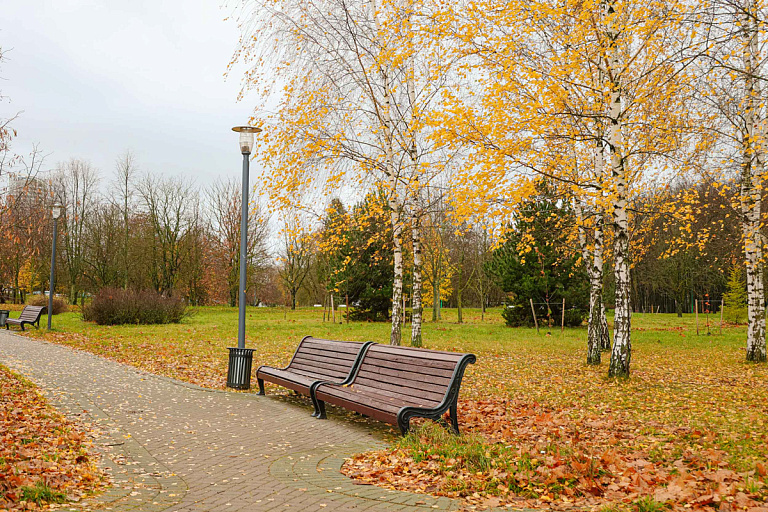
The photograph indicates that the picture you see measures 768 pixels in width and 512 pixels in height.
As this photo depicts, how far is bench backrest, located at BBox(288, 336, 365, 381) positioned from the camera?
7750 mm

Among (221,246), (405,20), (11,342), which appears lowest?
(11,342)

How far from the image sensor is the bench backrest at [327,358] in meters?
7.75

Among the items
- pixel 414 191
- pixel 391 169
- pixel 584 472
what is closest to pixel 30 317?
pixel 391 169

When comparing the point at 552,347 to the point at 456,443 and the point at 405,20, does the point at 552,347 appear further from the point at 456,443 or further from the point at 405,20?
the point at 456,443

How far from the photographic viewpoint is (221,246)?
132 feet

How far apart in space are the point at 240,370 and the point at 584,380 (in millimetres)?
5624

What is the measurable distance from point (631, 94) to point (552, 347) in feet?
25.1

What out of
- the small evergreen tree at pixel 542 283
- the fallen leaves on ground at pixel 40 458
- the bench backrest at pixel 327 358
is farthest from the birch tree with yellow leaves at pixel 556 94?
the small evergreen tree at pixel 542 283

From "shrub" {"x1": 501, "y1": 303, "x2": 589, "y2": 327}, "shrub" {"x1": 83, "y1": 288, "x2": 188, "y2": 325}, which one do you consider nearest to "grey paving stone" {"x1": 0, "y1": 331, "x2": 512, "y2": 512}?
"shrub" {"x1": 83, "y1": 288, "x2": 188, "y2": 325}

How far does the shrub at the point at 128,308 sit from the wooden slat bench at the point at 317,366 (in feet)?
52.4

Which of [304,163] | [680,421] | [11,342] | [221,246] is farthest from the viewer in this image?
[221,246]

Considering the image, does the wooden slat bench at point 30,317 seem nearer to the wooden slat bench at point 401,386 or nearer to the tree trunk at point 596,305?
the wooden slat bench at point 401,386

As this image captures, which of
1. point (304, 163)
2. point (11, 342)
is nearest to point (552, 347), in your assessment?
point (304, 163)

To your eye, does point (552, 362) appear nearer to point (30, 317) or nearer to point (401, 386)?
point (401, 386)
